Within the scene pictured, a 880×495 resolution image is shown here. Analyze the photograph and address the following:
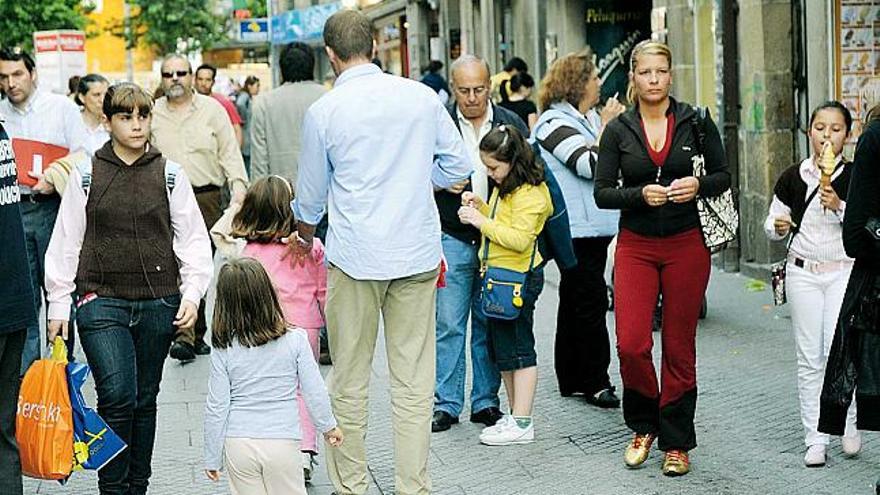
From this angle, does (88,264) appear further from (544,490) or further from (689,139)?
(689,139)

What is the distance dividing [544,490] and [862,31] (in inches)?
266

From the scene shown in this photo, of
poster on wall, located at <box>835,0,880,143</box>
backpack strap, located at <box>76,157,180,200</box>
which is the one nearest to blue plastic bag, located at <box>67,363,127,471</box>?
backpack strap, located at <box>76,157,180,200</box>

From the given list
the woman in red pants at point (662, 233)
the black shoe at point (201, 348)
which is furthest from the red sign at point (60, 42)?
the woman in red pants at point (662, 233)

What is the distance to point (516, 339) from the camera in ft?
26.8

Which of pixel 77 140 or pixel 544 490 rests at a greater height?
pixel 77 140

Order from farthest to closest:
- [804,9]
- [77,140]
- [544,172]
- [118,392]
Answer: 1. [804,9]
2. [77,140]
3. [544,172]
4. [118,392]

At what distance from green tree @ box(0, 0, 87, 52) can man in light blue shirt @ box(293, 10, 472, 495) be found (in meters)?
48.5

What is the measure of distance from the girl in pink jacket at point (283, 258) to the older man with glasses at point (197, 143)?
11.9 ft

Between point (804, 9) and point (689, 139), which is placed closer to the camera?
point (689, 139)

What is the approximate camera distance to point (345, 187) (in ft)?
21.4

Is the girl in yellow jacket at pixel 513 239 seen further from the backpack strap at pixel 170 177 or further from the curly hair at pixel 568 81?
the backpack strap at pixel 170 177

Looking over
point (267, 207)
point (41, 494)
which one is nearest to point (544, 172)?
point (267, 207)

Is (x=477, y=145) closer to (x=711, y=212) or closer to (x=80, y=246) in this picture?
(x=711, y=212)

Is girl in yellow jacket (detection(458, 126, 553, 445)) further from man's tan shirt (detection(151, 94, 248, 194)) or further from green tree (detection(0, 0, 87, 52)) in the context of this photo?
green tree (detection(0, 0, 87, 52))
